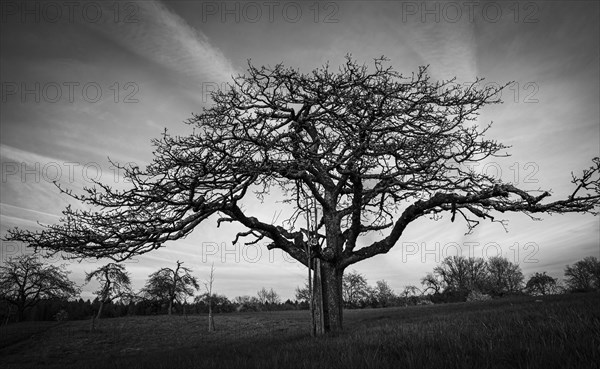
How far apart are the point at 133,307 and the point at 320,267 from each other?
254 feet

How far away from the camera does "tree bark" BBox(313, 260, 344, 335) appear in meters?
12.4

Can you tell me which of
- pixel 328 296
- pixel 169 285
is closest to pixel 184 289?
pixel 169 285

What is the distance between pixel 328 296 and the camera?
43.5ft

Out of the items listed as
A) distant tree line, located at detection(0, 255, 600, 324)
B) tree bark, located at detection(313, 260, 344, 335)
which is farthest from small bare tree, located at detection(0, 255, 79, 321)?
tree bark, located at detection(313, 260, 344, 335)

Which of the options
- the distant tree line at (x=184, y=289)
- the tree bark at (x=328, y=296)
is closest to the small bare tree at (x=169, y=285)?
the distant tree line at (x=184, y=289)

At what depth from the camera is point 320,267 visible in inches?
524

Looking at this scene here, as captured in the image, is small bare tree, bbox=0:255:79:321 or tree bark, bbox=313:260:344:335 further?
small bare tree, bbox=0:255:79:321

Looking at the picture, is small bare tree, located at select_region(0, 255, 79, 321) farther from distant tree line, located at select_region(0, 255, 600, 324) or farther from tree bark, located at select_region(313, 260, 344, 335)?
tree bark, located at select_region(313, 260, 344, 335)

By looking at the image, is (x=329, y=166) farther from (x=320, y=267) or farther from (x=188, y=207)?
(x=188, y=207)

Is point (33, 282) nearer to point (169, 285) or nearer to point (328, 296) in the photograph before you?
point (169, 285)

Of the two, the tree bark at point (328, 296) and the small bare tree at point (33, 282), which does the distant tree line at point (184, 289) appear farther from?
the tree bark at point (328, 296)

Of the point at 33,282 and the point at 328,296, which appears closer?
the point at 328,296

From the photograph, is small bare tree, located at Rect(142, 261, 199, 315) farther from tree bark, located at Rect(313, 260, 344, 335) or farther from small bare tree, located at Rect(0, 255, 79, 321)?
tree bark, located at Rect(313, 260, 344, 335)

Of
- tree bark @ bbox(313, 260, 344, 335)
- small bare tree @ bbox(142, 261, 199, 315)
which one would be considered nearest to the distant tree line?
small bare tree @ bbox(142, 261, 199, 315)
